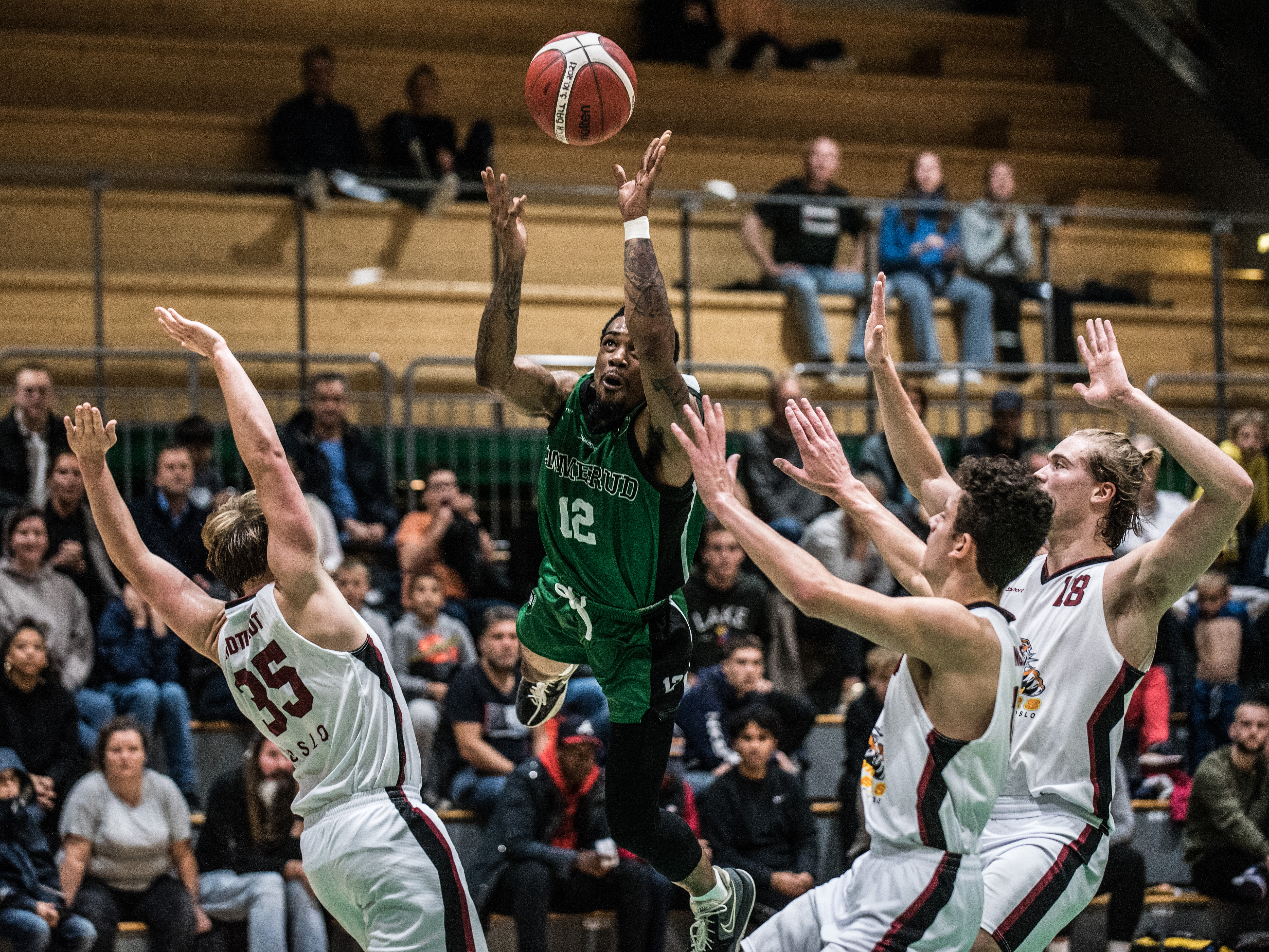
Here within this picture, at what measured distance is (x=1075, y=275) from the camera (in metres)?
12.8

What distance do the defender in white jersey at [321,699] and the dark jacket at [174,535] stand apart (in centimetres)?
456

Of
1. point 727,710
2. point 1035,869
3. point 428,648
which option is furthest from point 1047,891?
point 428,648

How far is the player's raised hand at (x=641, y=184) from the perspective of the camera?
16.0ft

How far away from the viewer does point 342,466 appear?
33.6 feet

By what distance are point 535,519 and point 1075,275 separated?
5201 millimetres

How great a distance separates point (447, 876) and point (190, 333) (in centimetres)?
185

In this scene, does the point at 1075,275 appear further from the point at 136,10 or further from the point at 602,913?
the point at 136,10

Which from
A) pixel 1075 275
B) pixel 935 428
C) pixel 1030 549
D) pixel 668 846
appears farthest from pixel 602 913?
pixel 1075 275

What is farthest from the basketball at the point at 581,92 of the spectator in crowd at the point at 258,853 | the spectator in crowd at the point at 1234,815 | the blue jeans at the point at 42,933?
the spectator in crowd at the point at 1234,815

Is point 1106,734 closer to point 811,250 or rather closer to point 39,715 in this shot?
point 39,715

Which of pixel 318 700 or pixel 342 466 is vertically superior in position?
pixel 342 466

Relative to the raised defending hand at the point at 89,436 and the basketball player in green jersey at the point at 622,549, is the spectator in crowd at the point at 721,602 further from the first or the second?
the raised defending hand at the point at 89,436

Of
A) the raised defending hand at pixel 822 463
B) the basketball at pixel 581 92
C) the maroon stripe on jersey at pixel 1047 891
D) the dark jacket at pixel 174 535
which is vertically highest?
the basketball at pixel 581 92

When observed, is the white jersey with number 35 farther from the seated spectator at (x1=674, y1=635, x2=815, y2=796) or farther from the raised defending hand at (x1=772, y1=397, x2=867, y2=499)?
the seated spectator at (x1=674, y1=635, x2=815, y2=796)
